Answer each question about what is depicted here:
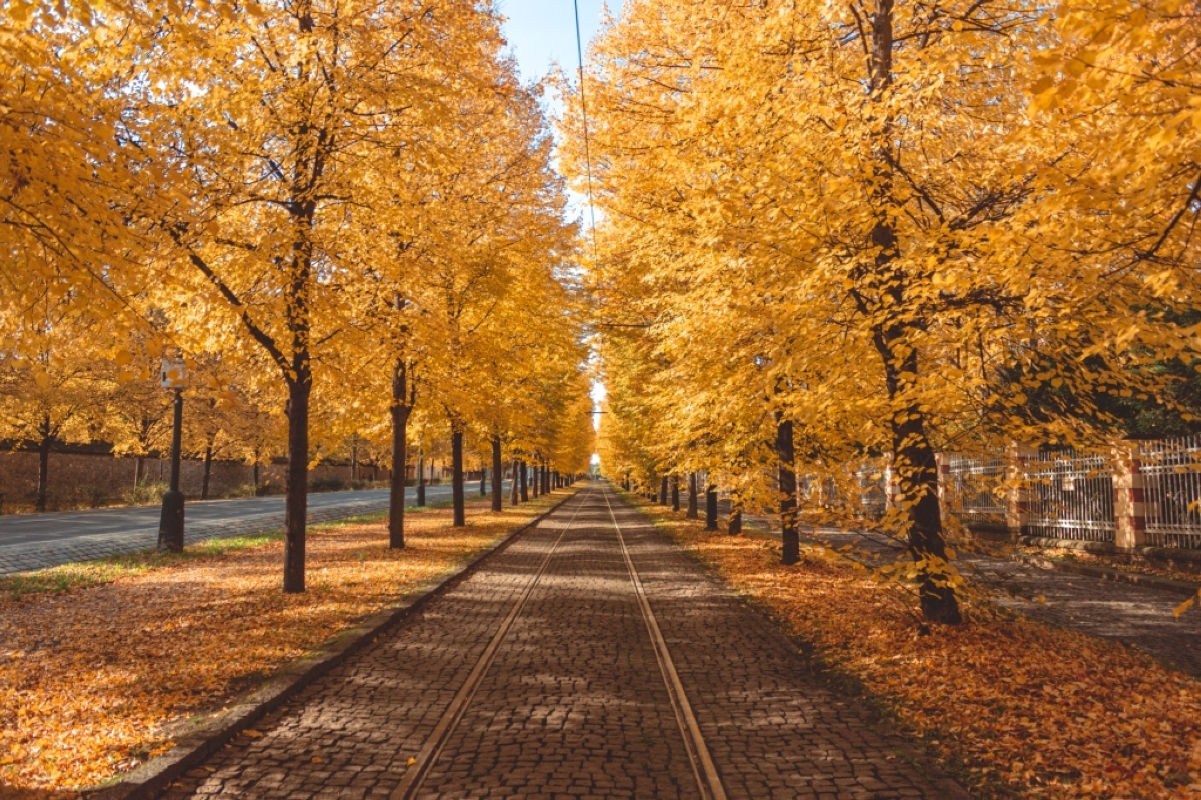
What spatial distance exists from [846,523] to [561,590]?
5.09m

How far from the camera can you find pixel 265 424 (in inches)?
1604

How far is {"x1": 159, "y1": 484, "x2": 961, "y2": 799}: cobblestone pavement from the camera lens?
4.23m

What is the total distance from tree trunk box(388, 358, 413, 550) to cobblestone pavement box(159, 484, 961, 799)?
6695 mm

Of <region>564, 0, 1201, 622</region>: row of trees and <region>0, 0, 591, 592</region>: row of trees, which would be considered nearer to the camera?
<region>0, 0, 591, 592</region>: row of trees

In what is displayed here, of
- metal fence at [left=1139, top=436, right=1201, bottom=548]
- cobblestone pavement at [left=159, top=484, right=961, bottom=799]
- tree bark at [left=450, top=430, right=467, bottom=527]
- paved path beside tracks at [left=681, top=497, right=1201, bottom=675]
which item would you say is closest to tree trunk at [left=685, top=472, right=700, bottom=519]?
tree bark at [left=450, top=430, right=467, bottom=527]

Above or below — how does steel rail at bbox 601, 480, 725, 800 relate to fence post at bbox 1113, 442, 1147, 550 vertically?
below

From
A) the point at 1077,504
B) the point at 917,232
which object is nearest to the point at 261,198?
the point at 917,232

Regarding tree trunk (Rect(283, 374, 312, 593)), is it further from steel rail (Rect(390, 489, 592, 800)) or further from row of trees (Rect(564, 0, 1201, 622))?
row of trees (Rect(564, 0, 1201, 622))

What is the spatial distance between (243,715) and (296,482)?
5.51 meters

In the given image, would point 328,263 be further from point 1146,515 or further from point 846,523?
point 1146,515

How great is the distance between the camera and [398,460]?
16469 mm

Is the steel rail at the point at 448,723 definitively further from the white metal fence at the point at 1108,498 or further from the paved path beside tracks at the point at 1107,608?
the white metal fence at the point at 1108,498

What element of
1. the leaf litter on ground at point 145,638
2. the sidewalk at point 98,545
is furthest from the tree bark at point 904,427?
the sidewalk at point 98,545

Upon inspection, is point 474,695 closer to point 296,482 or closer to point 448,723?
point 448,723
